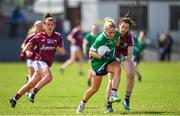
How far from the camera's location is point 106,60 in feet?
55.9

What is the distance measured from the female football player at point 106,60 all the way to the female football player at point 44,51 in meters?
1.78

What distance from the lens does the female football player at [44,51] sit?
18.5m

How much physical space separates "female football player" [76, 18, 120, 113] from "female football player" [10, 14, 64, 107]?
178cm

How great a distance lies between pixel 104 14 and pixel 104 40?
133ft

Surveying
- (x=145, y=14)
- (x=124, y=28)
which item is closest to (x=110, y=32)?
(x=124, y=28)

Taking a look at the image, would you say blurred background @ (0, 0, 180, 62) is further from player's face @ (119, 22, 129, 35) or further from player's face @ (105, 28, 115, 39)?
player's face @ (105, 28, 115, 39)

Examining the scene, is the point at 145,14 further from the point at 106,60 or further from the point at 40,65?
the point at 106,60

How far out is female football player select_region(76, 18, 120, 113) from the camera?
664 inches

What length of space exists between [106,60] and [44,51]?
2.24 m

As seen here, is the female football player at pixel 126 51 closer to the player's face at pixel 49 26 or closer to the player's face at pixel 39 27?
the player's face at pixel 49 26

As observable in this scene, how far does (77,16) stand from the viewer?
194ft

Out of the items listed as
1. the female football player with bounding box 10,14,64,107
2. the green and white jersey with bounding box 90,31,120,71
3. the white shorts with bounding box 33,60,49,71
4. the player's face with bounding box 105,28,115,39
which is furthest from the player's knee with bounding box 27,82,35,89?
the player's face with bounding box 105,28,115,39

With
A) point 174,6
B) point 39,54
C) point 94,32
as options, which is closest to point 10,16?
point 174,6

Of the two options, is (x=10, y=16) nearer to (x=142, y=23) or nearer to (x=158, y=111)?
(x=142, y=23)
